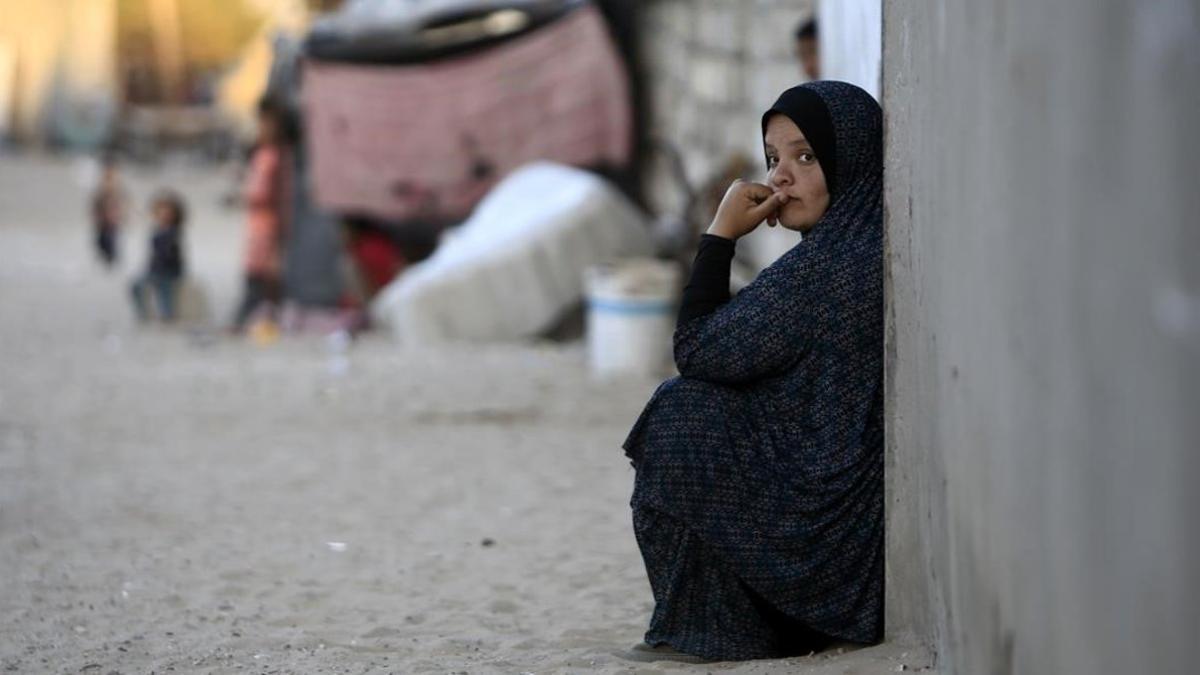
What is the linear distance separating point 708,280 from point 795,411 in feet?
0.89

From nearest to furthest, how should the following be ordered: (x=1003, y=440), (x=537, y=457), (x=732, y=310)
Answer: (x=1003, y=440)
(x=732, y=310)
(x=537, y=457)

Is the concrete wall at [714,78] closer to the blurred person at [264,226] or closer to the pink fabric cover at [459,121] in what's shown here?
the pink fabric cover at [459,121]

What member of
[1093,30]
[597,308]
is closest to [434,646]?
[1093,30]

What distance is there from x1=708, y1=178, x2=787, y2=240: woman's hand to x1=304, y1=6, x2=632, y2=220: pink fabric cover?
8257 millimetres

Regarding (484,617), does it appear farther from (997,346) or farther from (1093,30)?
(1093,30)

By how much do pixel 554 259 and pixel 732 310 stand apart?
6411 mm

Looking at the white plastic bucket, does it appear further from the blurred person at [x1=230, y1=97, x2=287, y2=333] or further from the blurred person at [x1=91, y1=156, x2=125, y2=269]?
the blurred person at [x1=91, y1=156, x2=125, y2=269]

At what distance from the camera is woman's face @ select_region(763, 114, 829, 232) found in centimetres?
320

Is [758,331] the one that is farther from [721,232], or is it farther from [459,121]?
[459,121]

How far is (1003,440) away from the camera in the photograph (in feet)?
7.80

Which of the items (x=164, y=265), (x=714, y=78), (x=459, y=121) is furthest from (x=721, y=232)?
(x=459, y=121)

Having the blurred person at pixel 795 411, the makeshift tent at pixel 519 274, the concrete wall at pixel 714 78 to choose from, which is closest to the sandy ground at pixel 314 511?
the blurred person at pixel 795 411

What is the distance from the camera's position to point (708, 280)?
319 cm


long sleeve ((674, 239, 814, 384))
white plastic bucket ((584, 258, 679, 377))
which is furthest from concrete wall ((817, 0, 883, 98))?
white plastic bucket ((584, 258, 679, 377))
